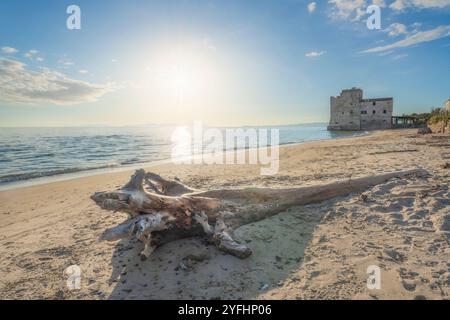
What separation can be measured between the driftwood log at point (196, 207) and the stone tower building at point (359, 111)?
4843cm

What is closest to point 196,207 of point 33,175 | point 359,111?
point 33,175

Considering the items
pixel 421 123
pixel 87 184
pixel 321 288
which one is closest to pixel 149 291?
pixel 321 288

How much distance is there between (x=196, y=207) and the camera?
4332 mm

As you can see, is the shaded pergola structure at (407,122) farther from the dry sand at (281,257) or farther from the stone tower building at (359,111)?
the dry sand at (281,257)

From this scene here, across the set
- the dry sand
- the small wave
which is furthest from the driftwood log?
the small wave

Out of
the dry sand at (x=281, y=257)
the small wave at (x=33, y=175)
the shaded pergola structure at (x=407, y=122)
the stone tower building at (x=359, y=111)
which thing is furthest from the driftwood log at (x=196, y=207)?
the shaded pergola structure at (x=407, y=122)

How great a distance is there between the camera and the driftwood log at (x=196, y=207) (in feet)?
11.5

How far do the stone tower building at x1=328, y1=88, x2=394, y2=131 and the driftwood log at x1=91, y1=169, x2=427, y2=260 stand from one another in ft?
159

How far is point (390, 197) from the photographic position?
5.30 metres

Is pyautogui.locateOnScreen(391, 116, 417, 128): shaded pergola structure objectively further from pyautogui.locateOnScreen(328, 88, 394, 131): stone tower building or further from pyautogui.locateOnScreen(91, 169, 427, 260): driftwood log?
pyautogui.locateOnScreen(91, 169, 427, 260): driftwood log

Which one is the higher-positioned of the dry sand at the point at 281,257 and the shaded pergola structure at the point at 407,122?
the shaded pergola structure at the point at 407,122

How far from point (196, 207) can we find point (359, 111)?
170 ft
